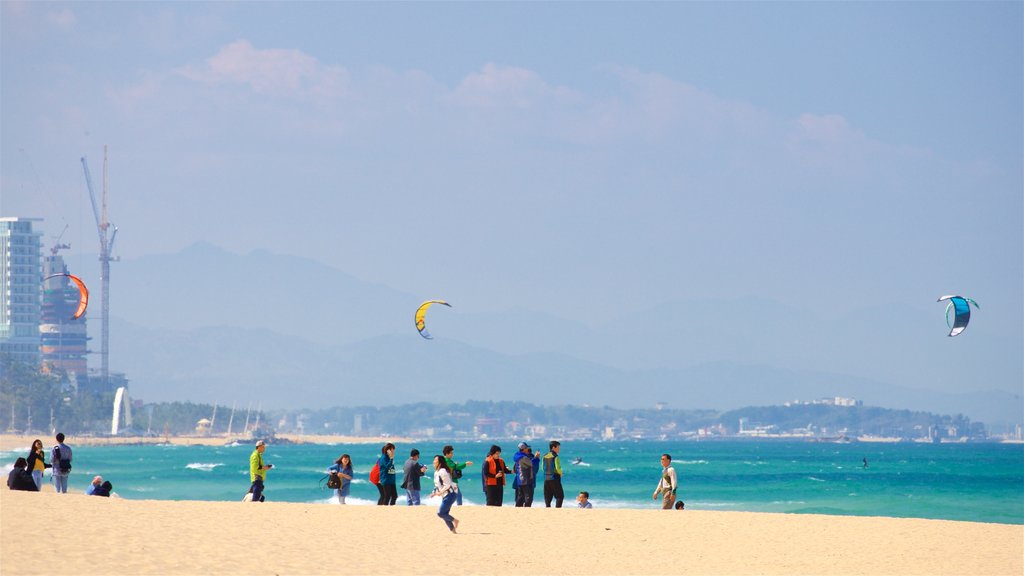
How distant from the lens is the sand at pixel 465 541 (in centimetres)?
1947

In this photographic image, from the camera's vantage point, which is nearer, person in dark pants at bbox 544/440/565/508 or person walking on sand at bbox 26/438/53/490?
person walking on sand at bbox 26/438/53/490

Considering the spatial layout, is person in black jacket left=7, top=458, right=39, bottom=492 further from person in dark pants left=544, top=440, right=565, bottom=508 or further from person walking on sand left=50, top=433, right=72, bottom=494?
person in dark pants left=544, top=440, right=565, bottom=508

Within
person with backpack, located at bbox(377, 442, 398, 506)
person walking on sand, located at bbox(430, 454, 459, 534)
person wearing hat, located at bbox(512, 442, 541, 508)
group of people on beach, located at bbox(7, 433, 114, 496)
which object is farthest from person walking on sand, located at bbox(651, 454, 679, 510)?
group of people on beach, located at bbox(7, 433, 114, 496)

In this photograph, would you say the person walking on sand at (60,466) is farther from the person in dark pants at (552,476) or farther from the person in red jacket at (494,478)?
the person in dark pants at (552,476)

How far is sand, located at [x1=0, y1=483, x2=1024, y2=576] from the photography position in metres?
19.5

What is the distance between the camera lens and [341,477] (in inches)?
1201

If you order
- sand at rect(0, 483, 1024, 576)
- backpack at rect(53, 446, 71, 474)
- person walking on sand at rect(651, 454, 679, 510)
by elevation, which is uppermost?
backpack at rect(53, 446, 71, 474)

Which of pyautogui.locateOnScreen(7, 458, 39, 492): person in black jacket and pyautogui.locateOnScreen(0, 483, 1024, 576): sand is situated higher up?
pyautogui.locateOnScreen(7, 458, 39, 492): person in black jacket

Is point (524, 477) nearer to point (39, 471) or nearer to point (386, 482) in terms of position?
point (386, 482)

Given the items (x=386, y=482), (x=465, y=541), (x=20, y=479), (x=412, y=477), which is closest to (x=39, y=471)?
(x=20, y=479)

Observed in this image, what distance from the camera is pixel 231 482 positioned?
3322 inches

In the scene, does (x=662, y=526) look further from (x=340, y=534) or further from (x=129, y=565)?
(x=129, y=565)

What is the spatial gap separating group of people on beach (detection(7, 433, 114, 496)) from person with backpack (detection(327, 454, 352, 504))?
15.7 ft

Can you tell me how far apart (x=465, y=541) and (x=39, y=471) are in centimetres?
976
